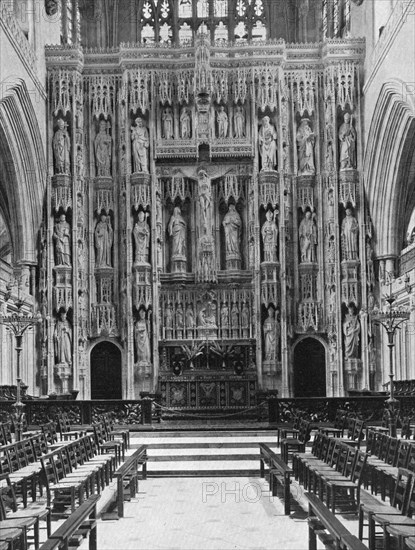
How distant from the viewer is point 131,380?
27484 millimetres

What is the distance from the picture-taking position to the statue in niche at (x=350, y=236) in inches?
1091

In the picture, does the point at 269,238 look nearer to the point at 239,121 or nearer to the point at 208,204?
the point at 208,204

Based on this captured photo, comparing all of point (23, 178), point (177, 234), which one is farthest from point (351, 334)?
point (23, 178)

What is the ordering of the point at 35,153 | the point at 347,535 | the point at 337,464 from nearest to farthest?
the point at 347,535, the point at 337,464, the point at 35,153

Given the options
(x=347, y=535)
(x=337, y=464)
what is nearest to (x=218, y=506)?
(x=337, y=464)

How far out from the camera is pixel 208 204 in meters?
28.2

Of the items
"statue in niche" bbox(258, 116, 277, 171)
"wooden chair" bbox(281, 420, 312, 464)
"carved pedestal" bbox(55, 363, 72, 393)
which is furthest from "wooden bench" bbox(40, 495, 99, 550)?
"statue in niche" bbox(258, 116, 277, 171)

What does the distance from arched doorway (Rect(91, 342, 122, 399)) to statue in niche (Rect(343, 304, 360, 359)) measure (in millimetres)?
7247

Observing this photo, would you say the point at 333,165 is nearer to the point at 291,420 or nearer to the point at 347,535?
the point at 291,420

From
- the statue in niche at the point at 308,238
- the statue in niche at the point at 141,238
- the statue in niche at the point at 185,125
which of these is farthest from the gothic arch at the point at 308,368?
the statue in niche at the point at 185,125

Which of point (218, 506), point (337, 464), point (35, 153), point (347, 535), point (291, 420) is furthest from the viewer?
point (35, 153)

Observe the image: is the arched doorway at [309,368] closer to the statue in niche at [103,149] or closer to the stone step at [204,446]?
the statue in niche at [103,149]

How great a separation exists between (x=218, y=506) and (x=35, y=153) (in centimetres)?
1776

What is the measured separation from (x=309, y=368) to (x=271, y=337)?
1.87 m
